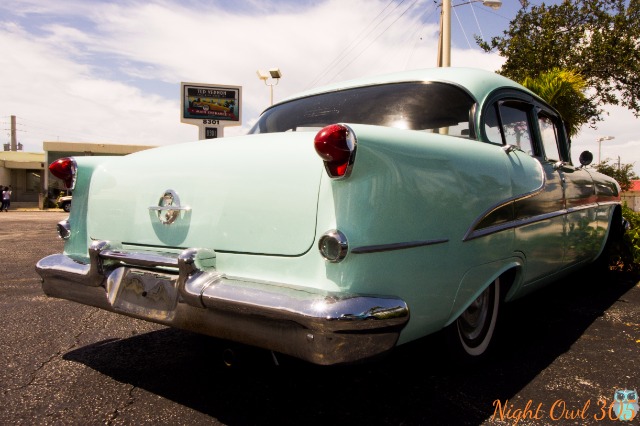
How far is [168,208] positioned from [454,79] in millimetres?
1817

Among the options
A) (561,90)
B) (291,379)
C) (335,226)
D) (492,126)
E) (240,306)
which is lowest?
(291,379)

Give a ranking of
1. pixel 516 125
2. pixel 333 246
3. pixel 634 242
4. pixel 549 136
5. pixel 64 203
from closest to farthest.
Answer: pixel 333 246 < pixel 516 125 < pixel 549 136 < pixel 634 242 < pixel 64 203

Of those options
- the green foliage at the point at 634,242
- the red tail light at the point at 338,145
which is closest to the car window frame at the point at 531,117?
the red tail light at the point at 338,145

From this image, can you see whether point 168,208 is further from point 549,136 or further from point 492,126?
point 549,136

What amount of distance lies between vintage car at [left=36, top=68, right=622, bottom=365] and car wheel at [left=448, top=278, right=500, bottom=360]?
1cm

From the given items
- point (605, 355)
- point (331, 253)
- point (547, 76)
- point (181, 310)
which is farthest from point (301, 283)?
point (547, 76)

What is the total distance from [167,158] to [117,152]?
32.1m

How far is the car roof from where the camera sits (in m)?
2.87

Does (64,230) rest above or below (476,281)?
above

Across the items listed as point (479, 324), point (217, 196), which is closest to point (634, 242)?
point (479, 324)

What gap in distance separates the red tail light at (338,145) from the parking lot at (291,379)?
1121 mm

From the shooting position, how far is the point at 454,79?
2.89 metres

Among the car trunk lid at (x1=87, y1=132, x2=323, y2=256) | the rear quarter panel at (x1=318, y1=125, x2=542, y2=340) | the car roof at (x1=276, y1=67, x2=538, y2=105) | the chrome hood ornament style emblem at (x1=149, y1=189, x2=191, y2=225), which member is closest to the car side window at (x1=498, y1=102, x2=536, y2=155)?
the car roof at (x1=276, y1=67, x2=538, y2=105)

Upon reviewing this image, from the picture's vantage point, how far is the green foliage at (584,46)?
44.9 feet
